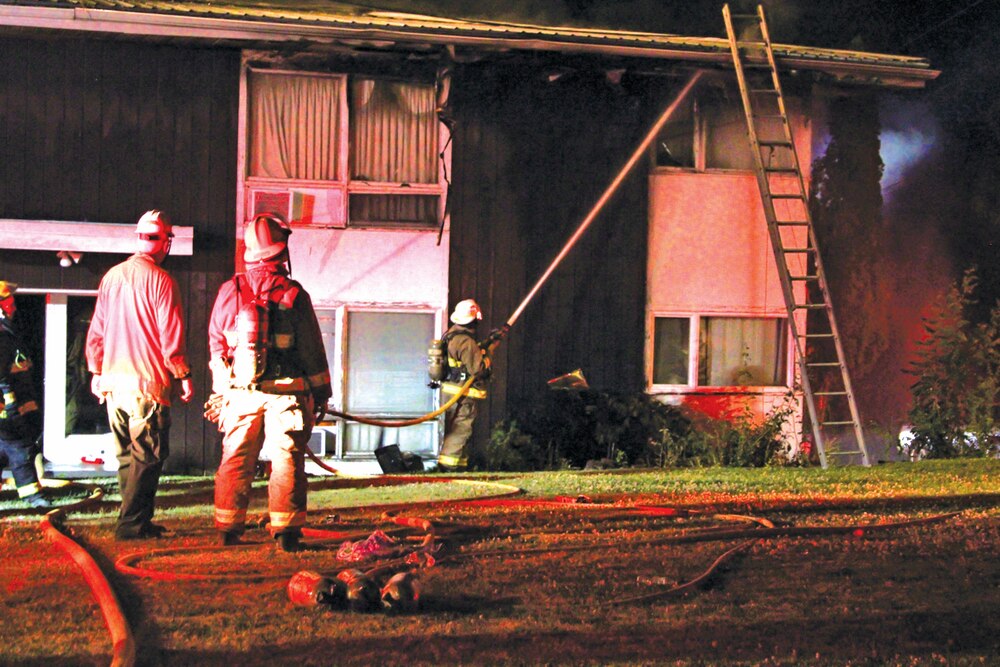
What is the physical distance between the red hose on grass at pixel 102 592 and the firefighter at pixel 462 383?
14.9 ft

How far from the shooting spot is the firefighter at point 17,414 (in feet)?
30.1

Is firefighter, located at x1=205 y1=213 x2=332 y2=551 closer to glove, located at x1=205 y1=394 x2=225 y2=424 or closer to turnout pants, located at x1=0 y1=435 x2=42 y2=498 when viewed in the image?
glove, located at x1=205 y1=394 x2=225 y2=424

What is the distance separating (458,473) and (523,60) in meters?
4.92

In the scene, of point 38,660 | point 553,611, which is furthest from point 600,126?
point 38,660

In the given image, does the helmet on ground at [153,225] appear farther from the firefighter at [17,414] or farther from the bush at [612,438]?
the bush at [612,438]

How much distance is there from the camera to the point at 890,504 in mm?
8812

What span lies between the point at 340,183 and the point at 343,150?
40 centimetres

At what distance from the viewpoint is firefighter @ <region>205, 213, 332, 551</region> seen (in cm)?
692

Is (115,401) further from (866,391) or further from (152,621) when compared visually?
(866,391)

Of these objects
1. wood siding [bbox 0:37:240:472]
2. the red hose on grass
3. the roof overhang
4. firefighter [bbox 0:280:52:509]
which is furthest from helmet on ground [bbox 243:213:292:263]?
wood siding [bbox 0:37:240:472]

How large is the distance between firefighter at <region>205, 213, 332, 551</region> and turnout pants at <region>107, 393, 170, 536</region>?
53 cm

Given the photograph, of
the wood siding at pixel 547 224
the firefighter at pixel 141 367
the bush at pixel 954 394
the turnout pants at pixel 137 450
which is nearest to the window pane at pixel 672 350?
the wood siding at pixel 547 224

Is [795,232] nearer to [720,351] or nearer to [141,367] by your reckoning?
[720,351]

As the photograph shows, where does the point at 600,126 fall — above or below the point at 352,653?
above
